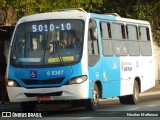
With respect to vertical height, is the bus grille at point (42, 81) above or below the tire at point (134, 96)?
above

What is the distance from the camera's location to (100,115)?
1675 cm

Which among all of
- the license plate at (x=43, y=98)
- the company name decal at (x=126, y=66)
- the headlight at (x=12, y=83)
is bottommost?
the license plate at (x=43, y=98)

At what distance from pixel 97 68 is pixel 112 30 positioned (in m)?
2.31

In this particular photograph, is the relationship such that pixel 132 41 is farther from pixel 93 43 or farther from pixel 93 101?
pixel 93 101

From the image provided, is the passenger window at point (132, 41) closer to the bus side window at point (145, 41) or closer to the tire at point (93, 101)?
the bus side window at point (145, 41)

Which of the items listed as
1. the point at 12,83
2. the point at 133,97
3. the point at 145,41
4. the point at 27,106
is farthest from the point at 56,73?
the point at 145,41

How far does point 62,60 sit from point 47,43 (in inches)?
28.6

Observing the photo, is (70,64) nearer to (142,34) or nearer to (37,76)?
(37,76)

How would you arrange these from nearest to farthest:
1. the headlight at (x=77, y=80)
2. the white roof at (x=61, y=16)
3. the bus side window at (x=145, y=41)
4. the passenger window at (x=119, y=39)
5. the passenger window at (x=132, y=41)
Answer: the headlight at (x=77, y=80), the white roof at (x=61, y=16), the passenger window at (x=119, y=39), the passenger window at (x=132, y=41), the bus side window at (x=145, y=41)

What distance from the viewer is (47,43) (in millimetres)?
17453

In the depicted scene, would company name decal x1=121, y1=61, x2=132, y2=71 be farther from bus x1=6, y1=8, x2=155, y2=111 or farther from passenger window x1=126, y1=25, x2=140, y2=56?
bus x1=6, y1=8, x2=155, y2=111

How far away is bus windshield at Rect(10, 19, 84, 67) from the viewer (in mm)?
17188

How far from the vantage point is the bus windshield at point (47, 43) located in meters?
17.2

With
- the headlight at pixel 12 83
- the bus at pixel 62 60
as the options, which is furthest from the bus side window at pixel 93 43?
the headlight at pixel 12 83
